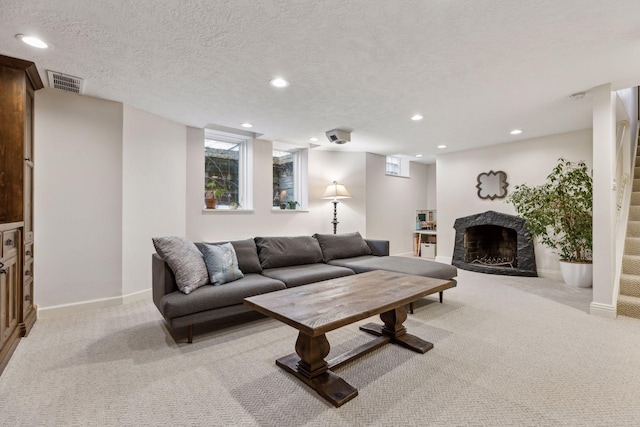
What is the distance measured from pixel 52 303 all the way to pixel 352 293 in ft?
9.99

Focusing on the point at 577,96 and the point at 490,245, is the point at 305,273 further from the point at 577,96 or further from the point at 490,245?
the point at 490,245

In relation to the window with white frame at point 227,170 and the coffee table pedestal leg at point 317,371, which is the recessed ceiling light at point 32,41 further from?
the coffee table pedestal leg at point 317,371

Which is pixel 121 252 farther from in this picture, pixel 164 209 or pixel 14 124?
pixel 14 124

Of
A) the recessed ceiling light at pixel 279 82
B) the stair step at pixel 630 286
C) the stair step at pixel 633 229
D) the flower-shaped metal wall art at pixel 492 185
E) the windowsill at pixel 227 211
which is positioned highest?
the recessed ceiling light at pixel 279 82

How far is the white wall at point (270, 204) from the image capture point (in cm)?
430

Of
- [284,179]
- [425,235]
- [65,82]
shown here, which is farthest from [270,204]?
[425,235]

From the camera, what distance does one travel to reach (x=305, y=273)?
3.37 metres

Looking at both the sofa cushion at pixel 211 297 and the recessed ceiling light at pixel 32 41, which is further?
the sofa cushion at pixel 211 297

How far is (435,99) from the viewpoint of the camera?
3309 mm

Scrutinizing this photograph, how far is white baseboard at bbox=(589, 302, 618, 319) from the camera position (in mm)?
2988

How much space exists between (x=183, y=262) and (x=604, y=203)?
13.2 ft

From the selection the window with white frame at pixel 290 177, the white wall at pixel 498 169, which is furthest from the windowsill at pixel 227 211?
the white wall at pixel 498 169

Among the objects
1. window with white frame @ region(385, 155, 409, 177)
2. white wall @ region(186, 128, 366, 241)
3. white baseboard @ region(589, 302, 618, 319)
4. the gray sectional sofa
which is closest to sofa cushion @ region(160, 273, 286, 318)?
the gray sectional sofa

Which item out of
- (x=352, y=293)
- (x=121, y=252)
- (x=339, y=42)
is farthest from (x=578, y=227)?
(x=121, y=252)
